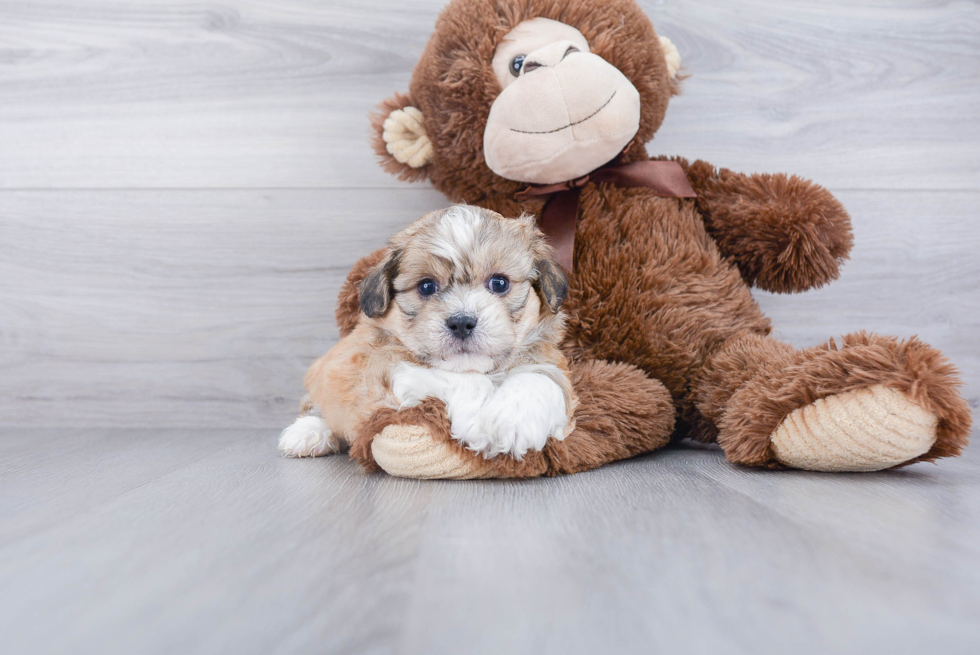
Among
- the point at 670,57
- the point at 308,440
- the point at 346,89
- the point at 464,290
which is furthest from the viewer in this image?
the point at 346,89

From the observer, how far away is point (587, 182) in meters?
1.49

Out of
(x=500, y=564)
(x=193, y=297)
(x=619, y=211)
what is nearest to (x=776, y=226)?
(x=619, y=211)

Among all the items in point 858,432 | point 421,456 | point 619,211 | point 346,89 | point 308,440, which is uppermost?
point 346,89

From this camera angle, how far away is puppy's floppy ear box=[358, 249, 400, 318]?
1.18 m

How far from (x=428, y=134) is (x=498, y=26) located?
0.28m

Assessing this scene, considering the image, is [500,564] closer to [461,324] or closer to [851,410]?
[461,324]

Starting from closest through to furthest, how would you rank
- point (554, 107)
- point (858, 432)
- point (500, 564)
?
point (500, 564)
point (858, 432)
point (554, 107)

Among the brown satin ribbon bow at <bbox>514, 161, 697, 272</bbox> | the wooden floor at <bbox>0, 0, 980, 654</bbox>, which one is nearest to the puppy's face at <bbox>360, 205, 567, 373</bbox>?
the brown satin ribbon bow at <bbox>514, 161, 697, 272</bbox>

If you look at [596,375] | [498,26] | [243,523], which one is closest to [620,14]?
[498,26]

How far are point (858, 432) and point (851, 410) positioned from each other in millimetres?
35

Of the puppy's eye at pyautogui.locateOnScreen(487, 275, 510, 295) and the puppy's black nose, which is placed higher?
the puppy's eye at pyautogui.locateOnScreen(487, 275, 510, 295)

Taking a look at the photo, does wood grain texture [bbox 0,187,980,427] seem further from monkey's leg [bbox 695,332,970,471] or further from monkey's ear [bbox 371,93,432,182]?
monkey's leg [bbox 695,332,970,471]

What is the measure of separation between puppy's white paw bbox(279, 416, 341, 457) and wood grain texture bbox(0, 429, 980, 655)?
0.87ft

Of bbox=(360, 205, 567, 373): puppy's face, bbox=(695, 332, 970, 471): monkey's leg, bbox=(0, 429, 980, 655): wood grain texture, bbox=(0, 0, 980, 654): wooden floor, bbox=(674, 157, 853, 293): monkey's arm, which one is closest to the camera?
bbox=(0, 429, 980, 655): wood grain texture
